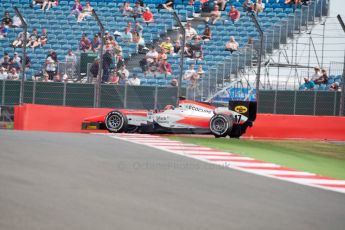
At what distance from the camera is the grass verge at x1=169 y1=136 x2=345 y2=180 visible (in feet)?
41.7

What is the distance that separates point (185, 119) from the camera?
18.5 m

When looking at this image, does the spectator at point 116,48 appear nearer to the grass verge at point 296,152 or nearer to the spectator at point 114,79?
the spectator at point 114,79

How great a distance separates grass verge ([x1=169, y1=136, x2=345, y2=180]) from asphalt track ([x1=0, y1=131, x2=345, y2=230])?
2586 mm

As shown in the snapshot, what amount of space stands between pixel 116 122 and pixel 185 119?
5.18 ft

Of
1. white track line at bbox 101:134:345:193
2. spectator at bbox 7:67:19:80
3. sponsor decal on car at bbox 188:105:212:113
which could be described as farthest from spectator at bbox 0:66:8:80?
white track line at bbox 101:134:345:193

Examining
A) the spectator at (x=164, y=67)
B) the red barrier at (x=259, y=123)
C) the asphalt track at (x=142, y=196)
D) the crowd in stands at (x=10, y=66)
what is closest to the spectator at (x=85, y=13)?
the crowd in stands at (x=10, y=66)

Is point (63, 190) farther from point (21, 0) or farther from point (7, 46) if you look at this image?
point (21, 0)

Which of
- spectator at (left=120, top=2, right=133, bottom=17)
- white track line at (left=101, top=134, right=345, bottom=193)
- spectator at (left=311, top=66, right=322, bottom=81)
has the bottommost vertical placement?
white track line at (left=101, top=134, right=345, bottom=193)

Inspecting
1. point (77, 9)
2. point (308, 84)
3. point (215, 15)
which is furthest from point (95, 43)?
point (308, 84)

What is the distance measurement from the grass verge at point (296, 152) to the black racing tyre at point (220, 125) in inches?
25.2

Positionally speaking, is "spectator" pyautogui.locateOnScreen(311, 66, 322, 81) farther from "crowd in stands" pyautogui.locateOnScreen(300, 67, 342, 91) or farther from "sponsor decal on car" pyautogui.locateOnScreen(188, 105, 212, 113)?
"sponsor decal on car" pyautogui.locateOnScreen(188, 105, 212, 113)

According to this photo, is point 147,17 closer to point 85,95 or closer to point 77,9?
point 77,9

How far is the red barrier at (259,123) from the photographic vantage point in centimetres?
1941

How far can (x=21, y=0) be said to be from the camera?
99.8 feet
